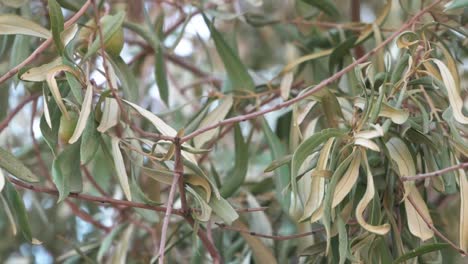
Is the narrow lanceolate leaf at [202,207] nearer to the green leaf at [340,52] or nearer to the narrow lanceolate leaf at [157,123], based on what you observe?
the narrow lanceolate leaf at [157,123]

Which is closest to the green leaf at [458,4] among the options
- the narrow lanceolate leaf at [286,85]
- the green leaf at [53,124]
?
the narrow lanceolate leaf at [286,85]

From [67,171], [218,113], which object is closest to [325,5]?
[218,113]

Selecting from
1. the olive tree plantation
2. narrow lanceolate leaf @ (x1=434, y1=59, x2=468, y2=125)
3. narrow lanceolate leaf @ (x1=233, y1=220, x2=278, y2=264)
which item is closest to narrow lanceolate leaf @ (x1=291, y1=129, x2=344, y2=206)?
the olive tree plantation

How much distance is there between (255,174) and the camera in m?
1.30

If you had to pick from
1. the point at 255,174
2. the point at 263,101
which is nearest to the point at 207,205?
the point at 263,101

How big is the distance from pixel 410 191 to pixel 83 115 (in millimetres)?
317

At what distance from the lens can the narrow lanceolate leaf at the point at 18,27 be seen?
774 mm

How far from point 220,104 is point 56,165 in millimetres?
274

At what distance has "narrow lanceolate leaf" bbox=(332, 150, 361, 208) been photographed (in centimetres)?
72

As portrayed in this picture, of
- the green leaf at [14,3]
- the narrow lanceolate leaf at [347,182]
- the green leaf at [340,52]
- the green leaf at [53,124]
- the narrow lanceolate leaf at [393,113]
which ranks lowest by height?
the narrow lanceolate leaf at [347,182]

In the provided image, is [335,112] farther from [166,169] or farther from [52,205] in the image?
[52,205]

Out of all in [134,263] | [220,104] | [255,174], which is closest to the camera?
[220,104]

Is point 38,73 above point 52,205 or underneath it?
above

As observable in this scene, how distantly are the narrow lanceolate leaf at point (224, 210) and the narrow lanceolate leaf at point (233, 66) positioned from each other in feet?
0.88
